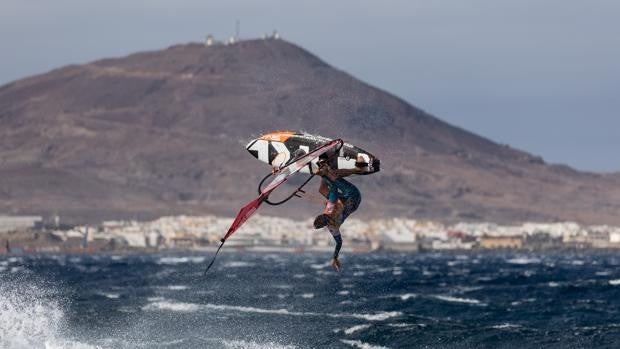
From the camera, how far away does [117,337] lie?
78.9 metres

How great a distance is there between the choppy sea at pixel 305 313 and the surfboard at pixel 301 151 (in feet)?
68.7

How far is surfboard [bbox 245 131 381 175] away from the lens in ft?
167

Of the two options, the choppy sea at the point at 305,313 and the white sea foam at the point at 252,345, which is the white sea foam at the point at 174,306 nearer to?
the choppy sea at the point at 305,313

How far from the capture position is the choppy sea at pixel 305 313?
79.4 metres

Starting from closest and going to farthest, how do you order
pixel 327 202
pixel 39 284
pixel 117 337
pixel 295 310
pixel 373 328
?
pixel 327 202
pixel 117 337
pixel 373 328
pixel 295 310
pixel 39 284

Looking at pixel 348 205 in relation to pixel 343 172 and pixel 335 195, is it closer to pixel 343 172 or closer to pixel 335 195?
pixel 335 195

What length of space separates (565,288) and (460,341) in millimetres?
56754

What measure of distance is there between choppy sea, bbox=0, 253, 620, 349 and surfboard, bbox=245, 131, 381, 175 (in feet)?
68.7

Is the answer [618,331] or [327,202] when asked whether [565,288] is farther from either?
[327,202]

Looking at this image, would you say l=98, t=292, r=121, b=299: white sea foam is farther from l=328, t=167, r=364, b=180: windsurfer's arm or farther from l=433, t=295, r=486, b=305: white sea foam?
l=328, t=167, r=364, b=180: windsurfer's arm

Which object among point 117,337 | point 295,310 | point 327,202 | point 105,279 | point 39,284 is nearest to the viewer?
point 327,202

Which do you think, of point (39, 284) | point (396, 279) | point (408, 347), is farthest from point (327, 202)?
point (396, 279)

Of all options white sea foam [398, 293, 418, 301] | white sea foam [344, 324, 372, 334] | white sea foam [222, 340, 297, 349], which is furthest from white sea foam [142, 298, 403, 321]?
white sea foam [222, 340, 297, 349]

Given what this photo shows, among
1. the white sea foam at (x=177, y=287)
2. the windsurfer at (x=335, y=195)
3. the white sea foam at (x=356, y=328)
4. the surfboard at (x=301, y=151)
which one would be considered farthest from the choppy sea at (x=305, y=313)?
the windsurfer at (x=335, y=195)
